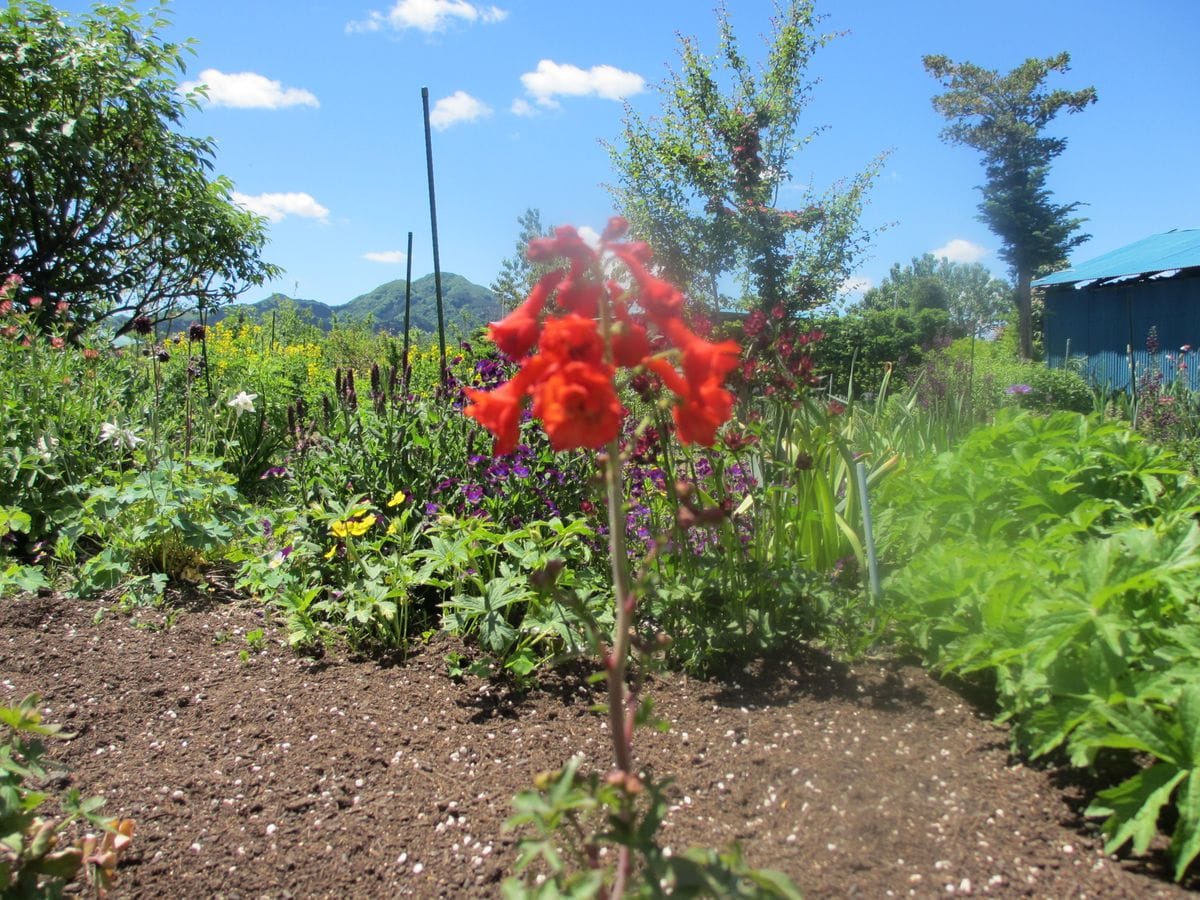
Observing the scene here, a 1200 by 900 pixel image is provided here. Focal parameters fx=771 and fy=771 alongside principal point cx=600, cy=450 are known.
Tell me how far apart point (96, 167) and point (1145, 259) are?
17.4 meters

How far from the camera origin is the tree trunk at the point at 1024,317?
18984 millimetres

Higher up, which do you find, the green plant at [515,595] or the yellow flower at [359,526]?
the yellow flower at [359,526]

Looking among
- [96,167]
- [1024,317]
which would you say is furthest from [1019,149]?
[96,167]

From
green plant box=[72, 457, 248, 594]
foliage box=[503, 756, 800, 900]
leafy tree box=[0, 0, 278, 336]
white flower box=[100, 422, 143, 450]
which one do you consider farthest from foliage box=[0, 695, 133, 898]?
leafy tree box=[0, 0, 278, 336]

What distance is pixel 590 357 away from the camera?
0.91m

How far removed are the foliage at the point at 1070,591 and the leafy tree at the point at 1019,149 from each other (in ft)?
60.5

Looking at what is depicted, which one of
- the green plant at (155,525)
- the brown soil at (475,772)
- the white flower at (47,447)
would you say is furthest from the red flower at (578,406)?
the white flower at (47,447)

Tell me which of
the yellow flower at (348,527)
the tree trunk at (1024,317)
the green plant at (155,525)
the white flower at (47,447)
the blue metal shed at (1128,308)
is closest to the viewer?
the yellow flower at (348,527)

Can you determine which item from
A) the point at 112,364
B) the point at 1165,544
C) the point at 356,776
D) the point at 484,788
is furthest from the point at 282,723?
the point at 112,364

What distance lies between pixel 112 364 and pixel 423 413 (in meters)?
3.49

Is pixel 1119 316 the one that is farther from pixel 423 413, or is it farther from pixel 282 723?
pixel 282 723

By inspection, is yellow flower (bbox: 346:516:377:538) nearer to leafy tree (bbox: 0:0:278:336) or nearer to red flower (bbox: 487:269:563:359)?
red flower (bbox: 487:269:563:359)

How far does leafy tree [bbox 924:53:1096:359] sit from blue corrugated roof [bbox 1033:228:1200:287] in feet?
8.71

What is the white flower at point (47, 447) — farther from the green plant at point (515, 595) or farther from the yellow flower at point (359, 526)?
the green plant at point (515, 595)
